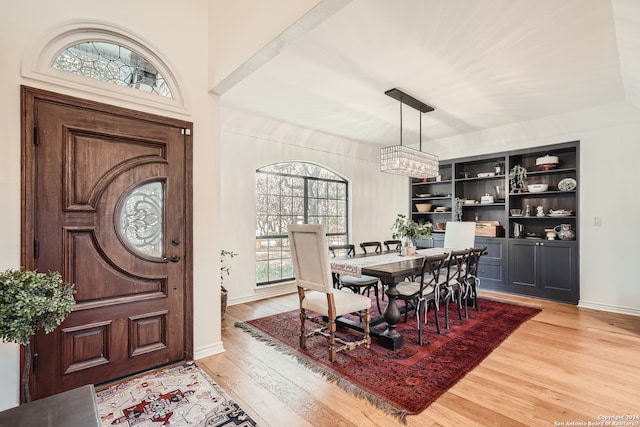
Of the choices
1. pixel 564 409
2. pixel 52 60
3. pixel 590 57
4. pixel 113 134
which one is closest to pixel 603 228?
pixel 590 57

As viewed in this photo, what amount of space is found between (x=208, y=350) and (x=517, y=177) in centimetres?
519

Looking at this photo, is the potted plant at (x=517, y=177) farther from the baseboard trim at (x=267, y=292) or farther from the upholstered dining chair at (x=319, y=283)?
the baseboard trim at (x=267, y=292)

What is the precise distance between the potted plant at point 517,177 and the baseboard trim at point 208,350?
16.1 ft

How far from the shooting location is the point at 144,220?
8.16ft

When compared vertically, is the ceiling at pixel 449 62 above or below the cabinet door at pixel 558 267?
Answer: above

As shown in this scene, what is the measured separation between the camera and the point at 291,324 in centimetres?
363

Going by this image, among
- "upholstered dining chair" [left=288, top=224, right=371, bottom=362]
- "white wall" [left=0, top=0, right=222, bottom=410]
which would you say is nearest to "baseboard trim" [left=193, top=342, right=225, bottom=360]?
"white wall" [left=0, top=0, right=222, bottom=410]

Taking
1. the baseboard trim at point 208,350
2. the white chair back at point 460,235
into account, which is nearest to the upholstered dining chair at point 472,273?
the white chair back at point 460,235

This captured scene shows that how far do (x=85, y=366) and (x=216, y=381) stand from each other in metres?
0.90

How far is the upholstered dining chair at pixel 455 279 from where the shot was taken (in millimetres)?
3543

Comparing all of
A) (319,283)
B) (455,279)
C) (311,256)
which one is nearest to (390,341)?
(319,283)

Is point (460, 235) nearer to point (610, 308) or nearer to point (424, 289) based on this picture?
point (424, 289)

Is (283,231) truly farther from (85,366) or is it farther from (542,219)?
(542,219)

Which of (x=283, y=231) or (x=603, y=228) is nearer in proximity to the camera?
(x=603, y=228)
